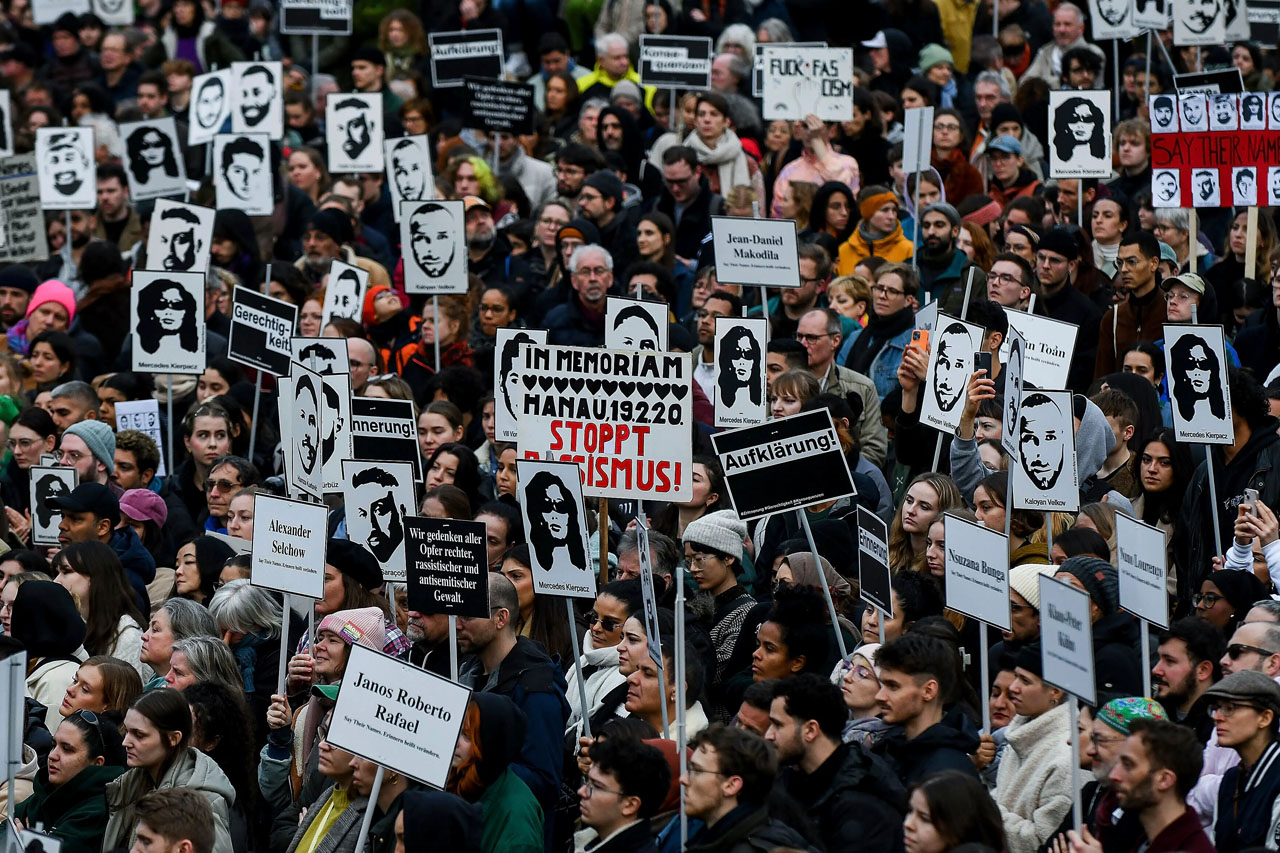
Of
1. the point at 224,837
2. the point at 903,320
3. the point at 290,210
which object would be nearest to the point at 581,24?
the point at 290,210

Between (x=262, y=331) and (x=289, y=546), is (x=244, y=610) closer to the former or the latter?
(x=289, y=546)

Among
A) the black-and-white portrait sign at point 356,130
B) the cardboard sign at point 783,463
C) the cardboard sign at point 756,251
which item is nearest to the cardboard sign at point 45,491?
the cardboard sign at point 756,251

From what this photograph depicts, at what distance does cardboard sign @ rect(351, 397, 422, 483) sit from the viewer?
12398 millimetres

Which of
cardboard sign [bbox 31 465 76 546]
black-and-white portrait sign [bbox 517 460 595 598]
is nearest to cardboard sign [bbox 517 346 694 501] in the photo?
black-and-white portrait sign [bbox 517 460 595 598]

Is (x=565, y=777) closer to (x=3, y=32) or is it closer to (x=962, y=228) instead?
(x=962, y=228)

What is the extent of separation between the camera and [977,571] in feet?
28.7

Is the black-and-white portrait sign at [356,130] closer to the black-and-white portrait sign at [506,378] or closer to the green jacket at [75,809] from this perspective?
the black-and-white portrait sign at [506,378]

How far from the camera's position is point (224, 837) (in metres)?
8.47

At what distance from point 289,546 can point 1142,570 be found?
→ 13.1 feet

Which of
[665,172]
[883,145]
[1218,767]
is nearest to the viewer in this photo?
[1218,767]

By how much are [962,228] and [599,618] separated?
6424 millimetres

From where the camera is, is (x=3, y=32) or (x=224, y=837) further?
(x=3, y=32)

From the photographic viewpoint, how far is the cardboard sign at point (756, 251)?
13914 mm

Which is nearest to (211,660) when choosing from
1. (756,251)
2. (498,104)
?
(756,251)
